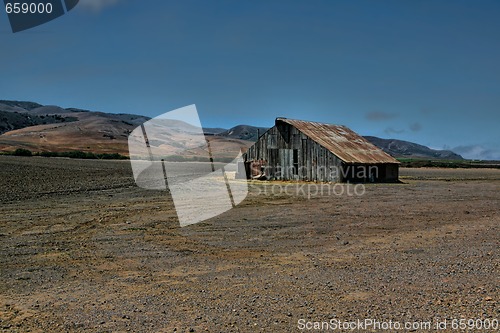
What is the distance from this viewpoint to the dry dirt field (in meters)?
4.78

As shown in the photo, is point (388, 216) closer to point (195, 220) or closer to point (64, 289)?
point (195, 220)

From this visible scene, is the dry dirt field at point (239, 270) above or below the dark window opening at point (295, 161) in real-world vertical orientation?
below

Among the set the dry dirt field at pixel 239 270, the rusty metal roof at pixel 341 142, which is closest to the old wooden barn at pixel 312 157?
the rusty metal roof at pixel 341 142

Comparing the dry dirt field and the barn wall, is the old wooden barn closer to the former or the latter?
the barn wall

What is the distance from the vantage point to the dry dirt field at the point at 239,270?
4777mm

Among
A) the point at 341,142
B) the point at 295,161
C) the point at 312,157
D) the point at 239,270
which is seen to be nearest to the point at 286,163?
the point at 295,161

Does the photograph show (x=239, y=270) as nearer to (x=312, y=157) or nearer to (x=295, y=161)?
(x=312, y=157)

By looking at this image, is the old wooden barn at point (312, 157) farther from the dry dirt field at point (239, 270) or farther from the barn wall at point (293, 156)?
the dry dirt field at point (239, 270)

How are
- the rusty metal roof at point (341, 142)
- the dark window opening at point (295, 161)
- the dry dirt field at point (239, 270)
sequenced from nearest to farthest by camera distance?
the dry dirt field at point (239, 270), the rusty metal roof at point (341, 142), the dark window opening at point (295, 161)

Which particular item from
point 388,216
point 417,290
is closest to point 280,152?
point 388,216

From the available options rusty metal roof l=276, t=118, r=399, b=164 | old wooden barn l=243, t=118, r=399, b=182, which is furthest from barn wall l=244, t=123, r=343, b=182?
rusty metal roof l=276, t=118, r=399, b=164

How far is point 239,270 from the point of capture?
6.78 m

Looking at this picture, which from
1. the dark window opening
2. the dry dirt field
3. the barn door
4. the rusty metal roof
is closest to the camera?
the dry dirt field

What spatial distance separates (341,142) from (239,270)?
27210 mm
